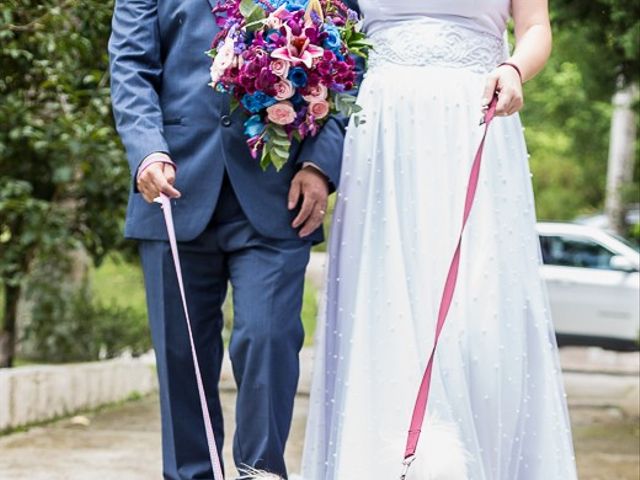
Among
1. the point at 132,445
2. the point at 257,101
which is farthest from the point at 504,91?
Result: the point at 132,445

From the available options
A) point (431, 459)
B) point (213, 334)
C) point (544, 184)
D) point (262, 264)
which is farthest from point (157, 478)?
point (544, 184)

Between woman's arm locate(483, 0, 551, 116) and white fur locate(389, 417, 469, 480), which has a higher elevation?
woman's arm locate(483, 0, 551, 116)

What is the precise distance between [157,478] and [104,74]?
2395 mm

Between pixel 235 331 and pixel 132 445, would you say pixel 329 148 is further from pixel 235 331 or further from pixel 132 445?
pixel 132 445

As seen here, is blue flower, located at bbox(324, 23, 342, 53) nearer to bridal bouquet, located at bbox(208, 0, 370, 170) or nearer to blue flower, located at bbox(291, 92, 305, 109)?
bridal bouquet, located at bbox(208, 0, 370, 170)

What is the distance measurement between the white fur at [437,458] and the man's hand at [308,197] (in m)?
0.80

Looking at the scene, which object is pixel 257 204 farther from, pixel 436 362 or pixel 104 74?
pixel 104 74

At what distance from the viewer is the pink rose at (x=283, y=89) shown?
3.44 m

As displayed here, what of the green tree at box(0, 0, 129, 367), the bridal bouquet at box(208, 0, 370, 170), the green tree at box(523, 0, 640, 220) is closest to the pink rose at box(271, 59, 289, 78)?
the bridal bouquet at box(208, 0, 370, 170)

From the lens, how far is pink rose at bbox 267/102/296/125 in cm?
348

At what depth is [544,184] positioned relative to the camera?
33.4m

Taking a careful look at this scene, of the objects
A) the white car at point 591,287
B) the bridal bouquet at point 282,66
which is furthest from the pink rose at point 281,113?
the white car at point 591,287

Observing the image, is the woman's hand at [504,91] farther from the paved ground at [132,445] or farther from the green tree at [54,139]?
the green tree at [54,139]

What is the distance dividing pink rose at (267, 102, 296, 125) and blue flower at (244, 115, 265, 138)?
48mm
